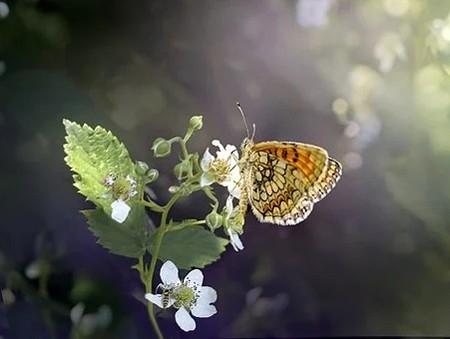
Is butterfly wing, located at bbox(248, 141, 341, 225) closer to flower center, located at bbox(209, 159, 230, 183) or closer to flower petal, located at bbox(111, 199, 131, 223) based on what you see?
flower center, located at bbox(209, 159, 230, 183)

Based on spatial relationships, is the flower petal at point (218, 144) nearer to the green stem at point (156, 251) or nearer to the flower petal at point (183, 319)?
the green stem at point (156, 251)

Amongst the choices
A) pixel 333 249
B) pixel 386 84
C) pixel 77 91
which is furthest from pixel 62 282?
pixel 386 84

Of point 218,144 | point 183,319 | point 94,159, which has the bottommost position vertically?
point 183,319

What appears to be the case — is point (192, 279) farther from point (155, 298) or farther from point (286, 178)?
point (286, 178)

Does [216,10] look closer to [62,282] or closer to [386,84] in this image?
[386,84]

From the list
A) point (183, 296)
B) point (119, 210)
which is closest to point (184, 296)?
point (183, 296)
